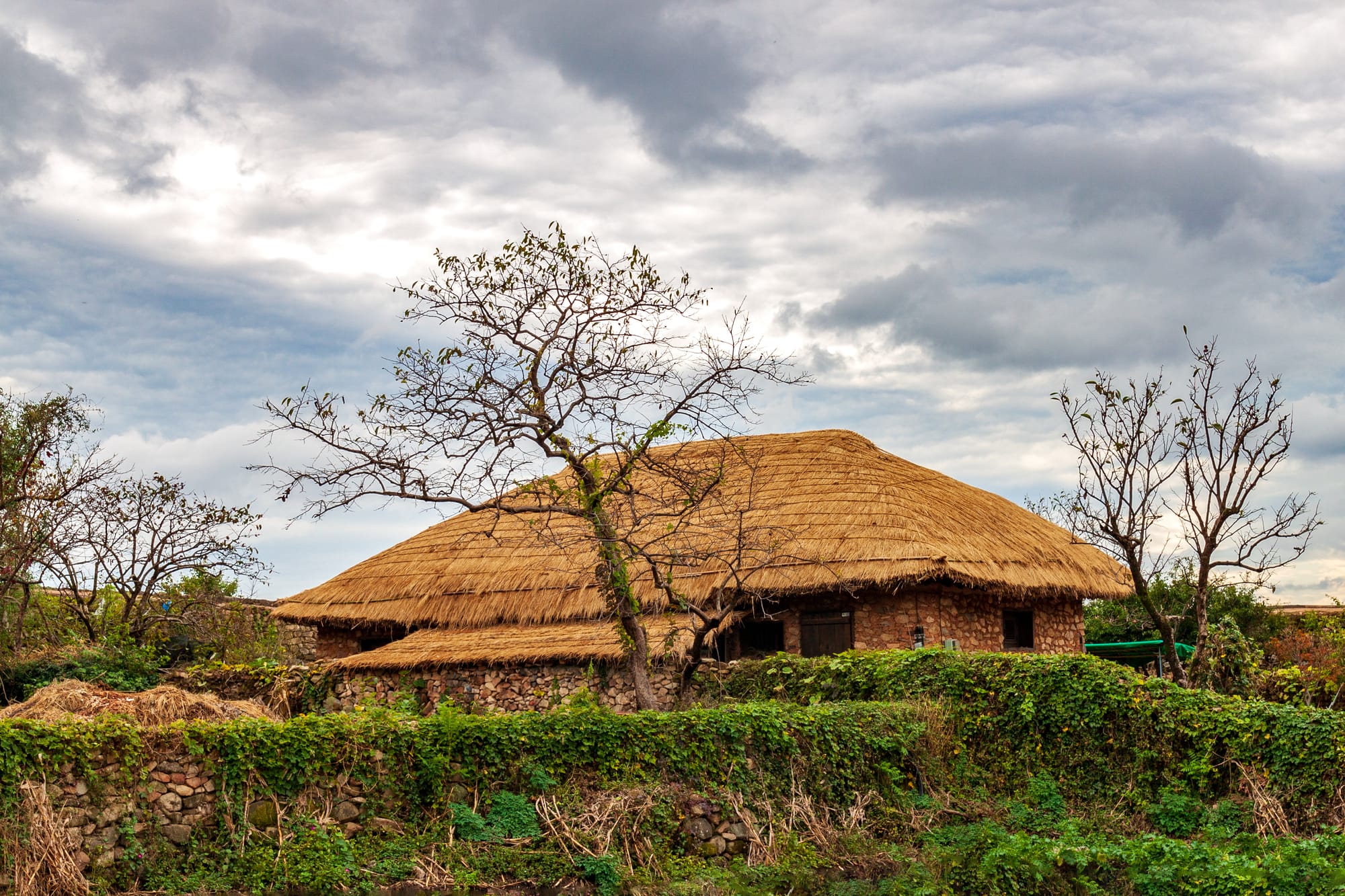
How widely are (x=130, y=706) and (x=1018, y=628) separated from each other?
45.2ft

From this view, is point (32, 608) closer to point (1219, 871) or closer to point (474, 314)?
point (474, 314)

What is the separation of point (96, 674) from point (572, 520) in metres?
8.04

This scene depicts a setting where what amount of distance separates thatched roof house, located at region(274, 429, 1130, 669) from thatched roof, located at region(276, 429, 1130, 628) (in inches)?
1.5

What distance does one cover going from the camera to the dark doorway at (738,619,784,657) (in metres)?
17.9

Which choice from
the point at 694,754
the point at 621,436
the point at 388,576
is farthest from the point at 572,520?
the point at 694,754

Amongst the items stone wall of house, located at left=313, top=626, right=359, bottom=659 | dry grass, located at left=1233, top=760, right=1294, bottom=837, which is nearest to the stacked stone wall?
stone wall of house, located at left=313, top=626, right=359, bottom=659

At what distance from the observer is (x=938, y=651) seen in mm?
13359

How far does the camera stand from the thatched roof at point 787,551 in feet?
54.7

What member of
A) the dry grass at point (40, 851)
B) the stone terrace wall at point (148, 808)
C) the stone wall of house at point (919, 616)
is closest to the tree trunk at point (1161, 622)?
the stone wall of house at point (919, 616)

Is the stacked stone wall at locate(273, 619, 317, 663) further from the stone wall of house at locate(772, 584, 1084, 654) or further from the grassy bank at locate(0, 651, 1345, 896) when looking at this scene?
the grassy bank at locate(0, 651, 1345, 896)

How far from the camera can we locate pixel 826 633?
56.5 ft

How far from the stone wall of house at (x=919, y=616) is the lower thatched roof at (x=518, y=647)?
5.83ft

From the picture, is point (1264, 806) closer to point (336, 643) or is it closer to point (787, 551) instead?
point (787, 551)

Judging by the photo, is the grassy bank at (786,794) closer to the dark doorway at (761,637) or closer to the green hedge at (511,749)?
the green hedge at (511,749)
